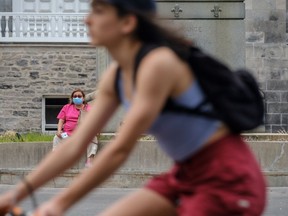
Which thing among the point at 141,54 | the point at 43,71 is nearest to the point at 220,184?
the point at 141,54

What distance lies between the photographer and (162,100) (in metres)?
3.60

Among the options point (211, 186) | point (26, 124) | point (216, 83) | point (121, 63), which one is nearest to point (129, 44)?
point (121, 63)

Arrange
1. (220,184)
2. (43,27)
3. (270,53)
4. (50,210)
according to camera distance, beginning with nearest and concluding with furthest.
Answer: (50,210) → (220,184) → (270,53) → (43,27)

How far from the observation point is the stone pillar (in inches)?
598

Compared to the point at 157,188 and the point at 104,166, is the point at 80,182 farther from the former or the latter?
the point at 157,188

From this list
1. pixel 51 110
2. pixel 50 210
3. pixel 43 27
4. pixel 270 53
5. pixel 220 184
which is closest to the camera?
pixel 50 210

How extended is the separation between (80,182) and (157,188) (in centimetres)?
41

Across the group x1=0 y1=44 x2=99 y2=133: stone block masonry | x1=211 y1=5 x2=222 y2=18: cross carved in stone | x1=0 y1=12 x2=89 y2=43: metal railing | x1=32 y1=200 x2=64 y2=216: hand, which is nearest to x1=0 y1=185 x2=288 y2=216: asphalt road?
x1=211 y1=5 x2=222 y2=18: cross carved in stone

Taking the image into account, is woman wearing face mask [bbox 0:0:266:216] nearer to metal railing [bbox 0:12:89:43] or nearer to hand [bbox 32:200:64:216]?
hand [bbox 32:200:64:216]

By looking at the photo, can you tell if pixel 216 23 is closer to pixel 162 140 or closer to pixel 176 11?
pixel 176 11

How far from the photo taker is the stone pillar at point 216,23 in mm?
15180

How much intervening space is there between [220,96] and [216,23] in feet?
37.9

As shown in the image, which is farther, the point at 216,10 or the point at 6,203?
the point at 216,10

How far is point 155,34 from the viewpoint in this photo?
12.3 ft
